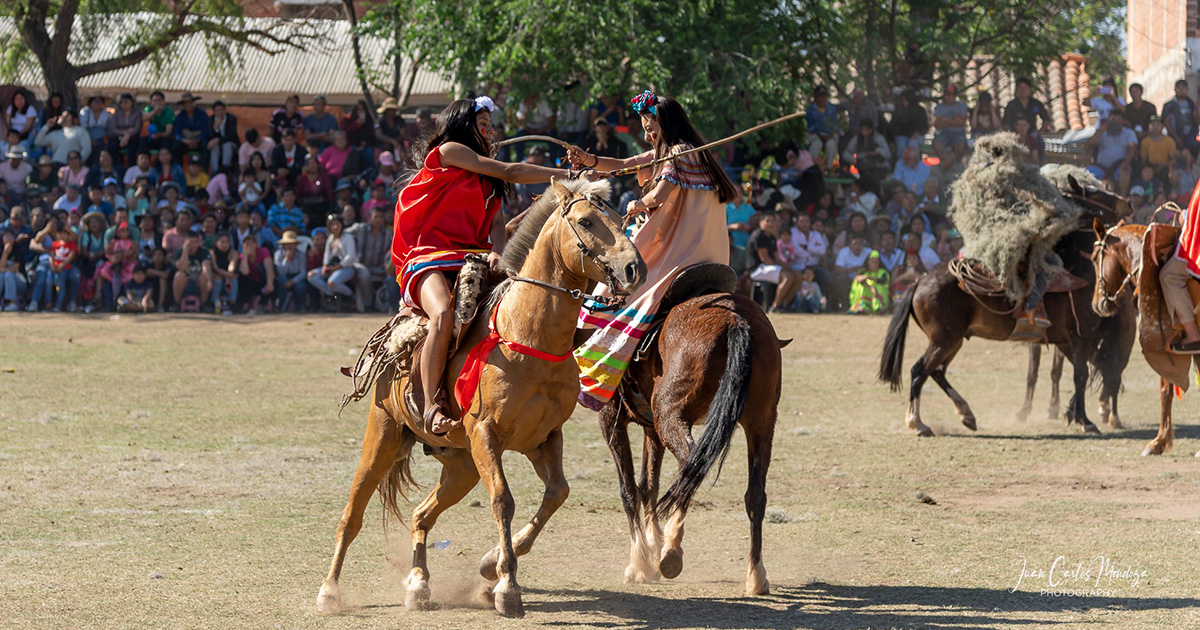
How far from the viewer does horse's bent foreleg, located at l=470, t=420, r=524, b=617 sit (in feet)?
18.4

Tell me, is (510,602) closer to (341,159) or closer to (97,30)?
(341,159)

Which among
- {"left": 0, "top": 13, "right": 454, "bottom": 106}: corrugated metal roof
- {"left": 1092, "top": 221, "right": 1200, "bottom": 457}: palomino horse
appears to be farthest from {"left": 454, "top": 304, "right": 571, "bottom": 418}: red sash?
{"left": 0, "top": 13, "right": 454, "bottom": 106}: corrugated metal roof

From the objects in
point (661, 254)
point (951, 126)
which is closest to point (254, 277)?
point (951, 126)

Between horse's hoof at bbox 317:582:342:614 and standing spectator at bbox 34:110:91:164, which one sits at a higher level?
standing spectator at bbox 34:110:91:164

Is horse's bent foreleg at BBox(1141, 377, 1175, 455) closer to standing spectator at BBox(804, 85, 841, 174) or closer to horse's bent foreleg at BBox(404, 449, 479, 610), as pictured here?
horse's bent foreleg at BBox(404, 449, 479, 610)

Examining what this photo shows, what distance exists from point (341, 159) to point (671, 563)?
14.7 m

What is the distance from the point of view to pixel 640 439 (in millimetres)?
10922

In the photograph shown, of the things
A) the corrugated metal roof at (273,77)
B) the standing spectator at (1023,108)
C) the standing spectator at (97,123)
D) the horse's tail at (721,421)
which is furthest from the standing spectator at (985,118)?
the horse's tail at (721,421)

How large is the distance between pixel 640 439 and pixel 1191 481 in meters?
4.20

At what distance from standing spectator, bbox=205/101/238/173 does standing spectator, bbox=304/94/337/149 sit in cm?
113

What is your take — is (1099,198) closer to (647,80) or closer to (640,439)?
(640,439)

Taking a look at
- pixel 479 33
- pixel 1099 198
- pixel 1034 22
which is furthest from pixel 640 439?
pixel 1034 22

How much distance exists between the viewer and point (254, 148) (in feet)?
66.2

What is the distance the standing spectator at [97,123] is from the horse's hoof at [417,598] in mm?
16333
